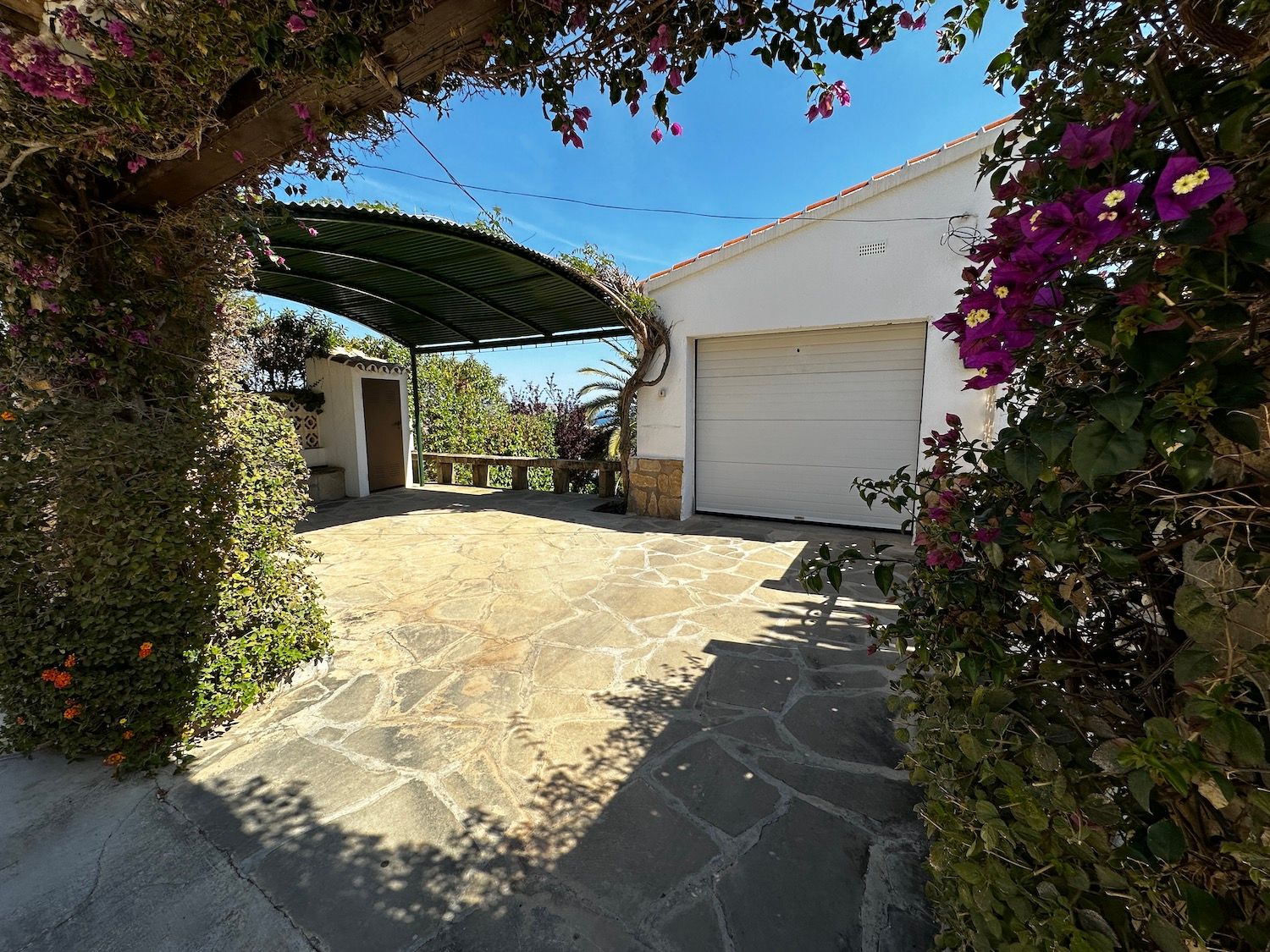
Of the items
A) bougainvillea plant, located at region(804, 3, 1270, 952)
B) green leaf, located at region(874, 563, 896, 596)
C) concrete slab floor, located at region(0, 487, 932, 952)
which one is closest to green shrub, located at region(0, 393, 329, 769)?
concrete slab floor, located at region(0, 487, 932, 952)

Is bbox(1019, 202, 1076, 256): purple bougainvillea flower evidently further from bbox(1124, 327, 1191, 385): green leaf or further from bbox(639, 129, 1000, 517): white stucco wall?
bbox(639, 129, 1000, 517): white stucco wall

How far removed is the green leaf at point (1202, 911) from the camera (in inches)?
23.7

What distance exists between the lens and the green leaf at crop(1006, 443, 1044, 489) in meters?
0.77

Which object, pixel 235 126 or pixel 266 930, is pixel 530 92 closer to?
pixel 235 126

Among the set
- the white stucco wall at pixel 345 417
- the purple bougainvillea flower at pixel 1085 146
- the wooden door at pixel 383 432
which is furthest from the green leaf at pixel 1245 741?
the wooden door at pixel 383 432

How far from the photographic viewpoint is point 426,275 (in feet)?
22.5

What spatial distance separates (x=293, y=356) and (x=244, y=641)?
8.10 m

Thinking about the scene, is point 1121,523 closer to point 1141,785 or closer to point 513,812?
point 1141,785

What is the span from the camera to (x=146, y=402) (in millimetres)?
2430

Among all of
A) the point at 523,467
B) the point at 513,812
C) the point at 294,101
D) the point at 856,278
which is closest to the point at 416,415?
the point at 523,467

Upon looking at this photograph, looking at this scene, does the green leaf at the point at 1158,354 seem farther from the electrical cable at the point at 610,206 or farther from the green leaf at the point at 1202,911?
the electrical cable at the point at 610,206

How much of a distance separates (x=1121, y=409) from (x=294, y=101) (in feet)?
9.20

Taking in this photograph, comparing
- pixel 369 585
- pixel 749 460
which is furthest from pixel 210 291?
pixel 749 460

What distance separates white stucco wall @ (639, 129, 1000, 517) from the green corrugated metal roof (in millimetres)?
1249
